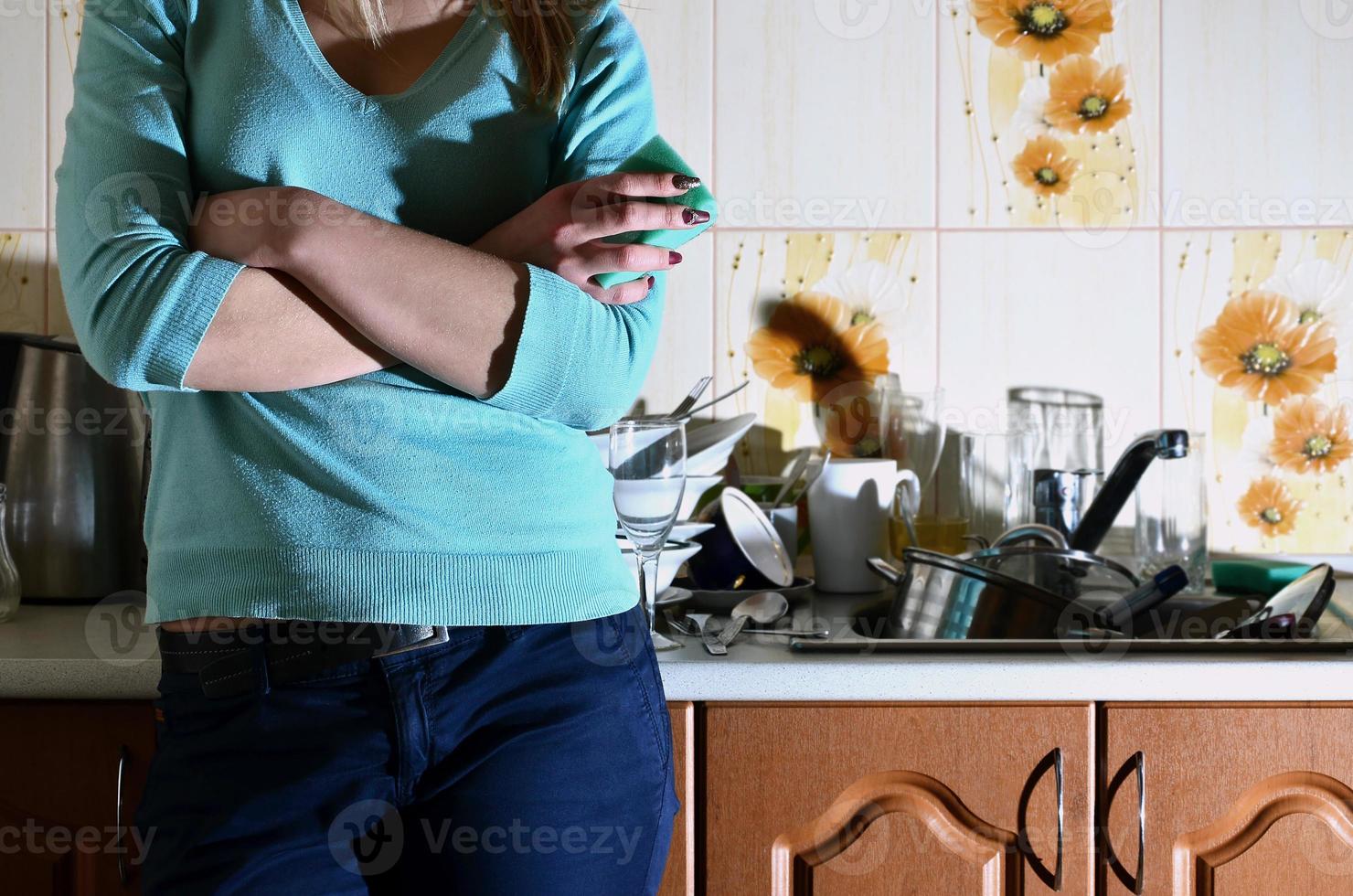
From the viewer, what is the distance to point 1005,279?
1.42 meters

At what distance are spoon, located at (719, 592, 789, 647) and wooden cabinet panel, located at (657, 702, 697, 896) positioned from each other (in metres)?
0.12

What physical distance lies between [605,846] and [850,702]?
0.28 meters

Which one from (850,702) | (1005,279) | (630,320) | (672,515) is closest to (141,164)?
(630,320)

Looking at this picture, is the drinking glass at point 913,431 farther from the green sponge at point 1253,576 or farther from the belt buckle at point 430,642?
the belt buckle at point 430,642

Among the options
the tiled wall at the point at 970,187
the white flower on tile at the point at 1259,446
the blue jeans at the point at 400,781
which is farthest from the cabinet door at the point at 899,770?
the white flower on tile at the point at 1259,446

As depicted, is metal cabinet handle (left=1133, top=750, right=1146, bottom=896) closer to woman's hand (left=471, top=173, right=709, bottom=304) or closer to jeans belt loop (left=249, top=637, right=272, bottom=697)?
woman's hand (left=471, top=173, right=709, bottom=304)

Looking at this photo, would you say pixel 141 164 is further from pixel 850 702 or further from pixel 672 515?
pixel 850 702

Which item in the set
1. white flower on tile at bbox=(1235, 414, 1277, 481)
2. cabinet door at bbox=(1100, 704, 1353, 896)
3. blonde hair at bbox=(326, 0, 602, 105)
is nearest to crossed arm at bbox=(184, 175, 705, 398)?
blonde hair at bbox=(326, 0, 602, 105)

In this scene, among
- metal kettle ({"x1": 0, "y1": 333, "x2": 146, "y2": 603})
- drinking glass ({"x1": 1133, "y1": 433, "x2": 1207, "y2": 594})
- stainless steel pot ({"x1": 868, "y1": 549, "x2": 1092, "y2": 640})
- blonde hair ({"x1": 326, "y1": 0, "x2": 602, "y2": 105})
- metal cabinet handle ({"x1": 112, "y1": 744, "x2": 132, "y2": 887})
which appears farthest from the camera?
drinking glass ({"x1": 1133, "y1": 433, "x2": 1207, "y2": 594})

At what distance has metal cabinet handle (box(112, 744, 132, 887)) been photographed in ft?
2.85

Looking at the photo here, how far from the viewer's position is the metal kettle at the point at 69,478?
1103mm

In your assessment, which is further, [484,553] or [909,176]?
[909,176]

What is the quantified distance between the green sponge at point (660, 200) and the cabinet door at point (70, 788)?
0.54m

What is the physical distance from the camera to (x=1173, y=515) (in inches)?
53.2
